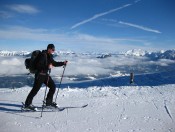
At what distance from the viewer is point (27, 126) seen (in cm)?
678

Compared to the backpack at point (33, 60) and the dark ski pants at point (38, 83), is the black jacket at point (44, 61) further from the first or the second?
the dark ski pants at point (38, 83)

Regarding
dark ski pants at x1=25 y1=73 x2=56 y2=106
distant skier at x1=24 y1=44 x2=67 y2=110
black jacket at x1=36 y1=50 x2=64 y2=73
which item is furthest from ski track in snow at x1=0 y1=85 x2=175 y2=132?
black jacket at x1=36 y1=50 x2=64 y2=73

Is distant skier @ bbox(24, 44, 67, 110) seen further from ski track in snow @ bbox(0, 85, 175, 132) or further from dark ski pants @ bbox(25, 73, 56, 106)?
ski track in snow @ bbox(0, 85, 175, 132)

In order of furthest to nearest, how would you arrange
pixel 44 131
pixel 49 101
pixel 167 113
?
pixel 49 101, pixel 167 113, pixel 44 131

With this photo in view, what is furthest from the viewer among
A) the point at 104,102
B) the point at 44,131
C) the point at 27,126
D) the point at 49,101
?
the point at 104,102

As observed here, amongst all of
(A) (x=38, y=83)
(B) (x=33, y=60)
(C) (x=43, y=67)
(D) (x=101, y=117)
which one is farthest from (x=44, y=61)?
(D) (x=101, y=117)

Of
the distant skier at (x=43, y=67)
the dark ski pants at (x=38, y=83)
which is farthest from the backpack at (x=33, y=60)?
the dark ski pants at (x=38, y=83)

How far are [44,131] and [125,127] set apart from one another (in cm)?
235

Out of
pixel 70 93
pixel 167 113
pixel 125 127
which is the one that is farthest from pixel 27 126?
pixel 70 93

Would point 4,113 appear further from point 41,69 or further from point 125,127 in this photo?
point 125,127

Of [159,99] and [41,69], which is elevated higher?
[41,69]

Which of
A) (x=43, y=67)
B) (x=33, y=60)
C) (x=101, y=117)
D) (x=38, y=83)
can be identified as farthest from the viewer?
(x=38, y=83)

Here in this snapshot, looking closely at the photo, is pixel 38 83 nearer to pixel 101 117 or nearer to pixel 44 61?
pixel 44 61

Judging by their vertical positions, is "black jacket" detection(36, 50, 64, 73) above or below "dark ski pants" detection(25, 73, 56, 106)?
above
